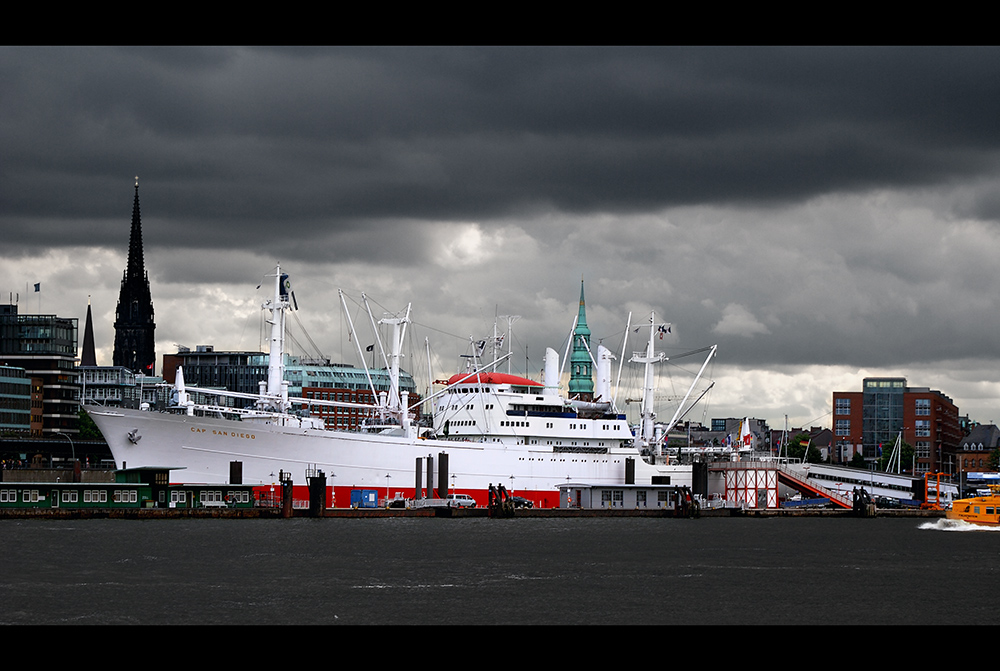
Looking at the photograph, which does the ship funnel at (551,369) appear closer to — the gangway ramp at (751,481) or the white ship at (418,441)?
the white ship at (418,441)

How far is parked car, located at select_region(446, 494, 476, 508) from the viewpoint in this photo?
88562 millimetres

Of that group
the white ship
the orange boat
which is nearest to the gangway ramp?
the white ship

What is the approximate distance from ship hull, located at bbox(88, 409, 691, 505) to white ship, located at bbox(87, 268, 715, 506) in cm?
7

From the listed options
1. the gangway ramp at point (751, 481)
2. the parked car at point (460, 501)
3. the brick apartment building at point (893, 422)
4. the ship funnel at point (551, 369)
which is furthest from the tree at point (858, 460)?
the parked car at point (460, 501)

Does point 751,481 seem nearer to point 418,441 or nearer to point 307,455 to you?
point 418,441

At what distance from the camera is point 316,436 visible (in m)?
89.9

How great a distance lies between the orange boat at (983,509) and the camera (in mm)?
78562

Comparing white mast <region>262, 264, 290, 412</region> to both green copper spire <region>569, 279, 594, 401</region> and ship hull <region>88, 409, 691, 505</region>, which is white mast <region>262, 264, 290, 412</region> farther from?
green copper spire <region>569, 279, 594, 401</region>
